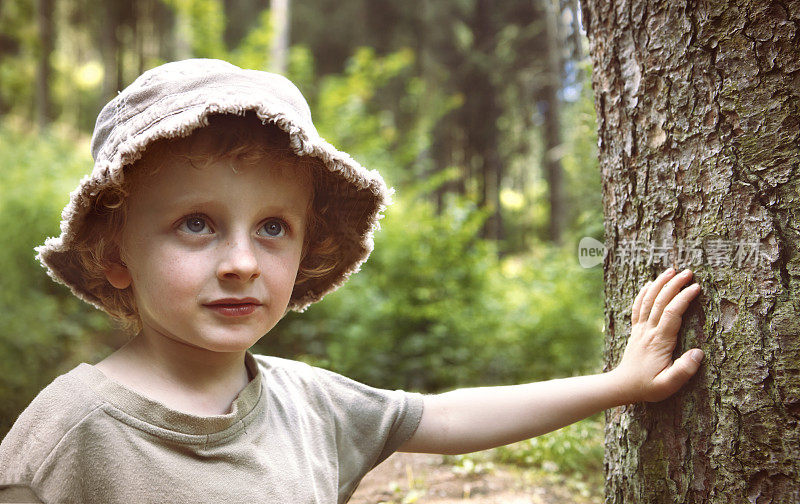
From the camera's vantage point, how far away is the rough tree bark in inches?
58.9

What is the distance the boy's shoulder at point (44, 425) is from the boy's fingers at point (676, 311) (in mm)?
1426

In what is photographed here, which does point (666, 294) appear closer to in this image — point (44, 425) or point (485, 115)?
point (44, 425)

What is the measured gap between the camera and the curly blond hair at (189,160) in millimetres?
1429

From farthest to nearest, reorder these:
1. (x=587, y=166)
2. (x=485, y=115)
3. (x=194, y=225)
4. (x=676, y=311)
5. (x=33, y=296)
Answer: (x=485, y=115), (x=33, y=296), (x=587, y=166), (x=676, y=311), (x=194, y=225)

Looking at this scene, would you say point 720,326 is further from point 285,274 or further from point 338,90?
point 338,90

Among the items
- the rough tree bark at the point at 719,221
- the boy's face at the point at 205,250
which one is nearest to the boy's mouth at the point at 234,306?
the boy's face at the point at 205,250

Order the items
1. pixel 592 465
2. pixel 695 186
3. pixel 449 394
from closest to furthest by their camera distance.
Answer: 1. pixel 695 186
2. pixel 449 394
3. pixel 592 465

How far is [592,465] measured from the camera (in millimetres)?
3420

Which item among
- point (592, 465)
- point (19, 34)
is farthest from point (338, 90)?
point (19, 34)

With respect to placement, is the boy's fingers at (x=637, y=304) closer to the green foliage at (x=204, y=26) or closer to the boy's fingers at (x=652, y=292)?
the boy's fingers at (x=652, y=292)

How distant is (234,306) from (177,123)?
17.2 inches

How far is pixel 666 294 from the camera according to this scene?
1.68 meters

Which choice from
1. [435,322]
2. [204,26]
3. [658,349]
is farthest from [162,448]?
[204,26]

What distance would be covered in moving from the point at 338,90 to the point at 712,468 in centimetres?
765
